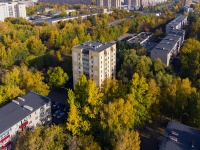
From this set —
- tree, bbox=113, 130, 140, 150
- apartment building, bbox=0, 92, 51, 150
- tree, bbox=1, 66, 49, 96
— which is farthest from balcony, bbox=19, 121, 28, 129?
tree, bbox=113, 130, 140, 150

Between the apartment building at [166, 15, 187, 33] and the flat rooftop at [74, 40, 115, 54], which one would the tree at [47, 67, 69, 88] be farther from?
the apartment building at [166, 15, 187, 33]

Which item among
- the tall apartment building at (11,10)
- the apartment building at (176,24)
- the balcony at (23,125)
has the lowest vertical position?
the balcony at (23,125)

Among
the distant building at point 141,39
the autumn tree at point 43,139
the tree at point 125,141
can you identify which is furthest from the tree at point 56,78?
the distant building at point 141,39

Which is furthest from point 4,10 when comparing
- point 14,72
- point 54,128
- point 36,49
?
point 54,128

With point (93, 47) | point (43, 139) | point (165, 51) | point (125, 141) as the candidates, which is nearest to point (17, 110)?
point (43, 139)

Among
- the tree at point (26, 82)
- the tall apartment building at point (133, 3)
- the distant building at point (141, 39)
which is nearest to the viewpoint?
the tree at point (26, 82)

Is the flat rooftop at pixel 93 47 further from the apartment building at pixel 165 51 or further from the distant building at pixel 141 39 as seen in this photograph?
the distant building at pixel 141 39
